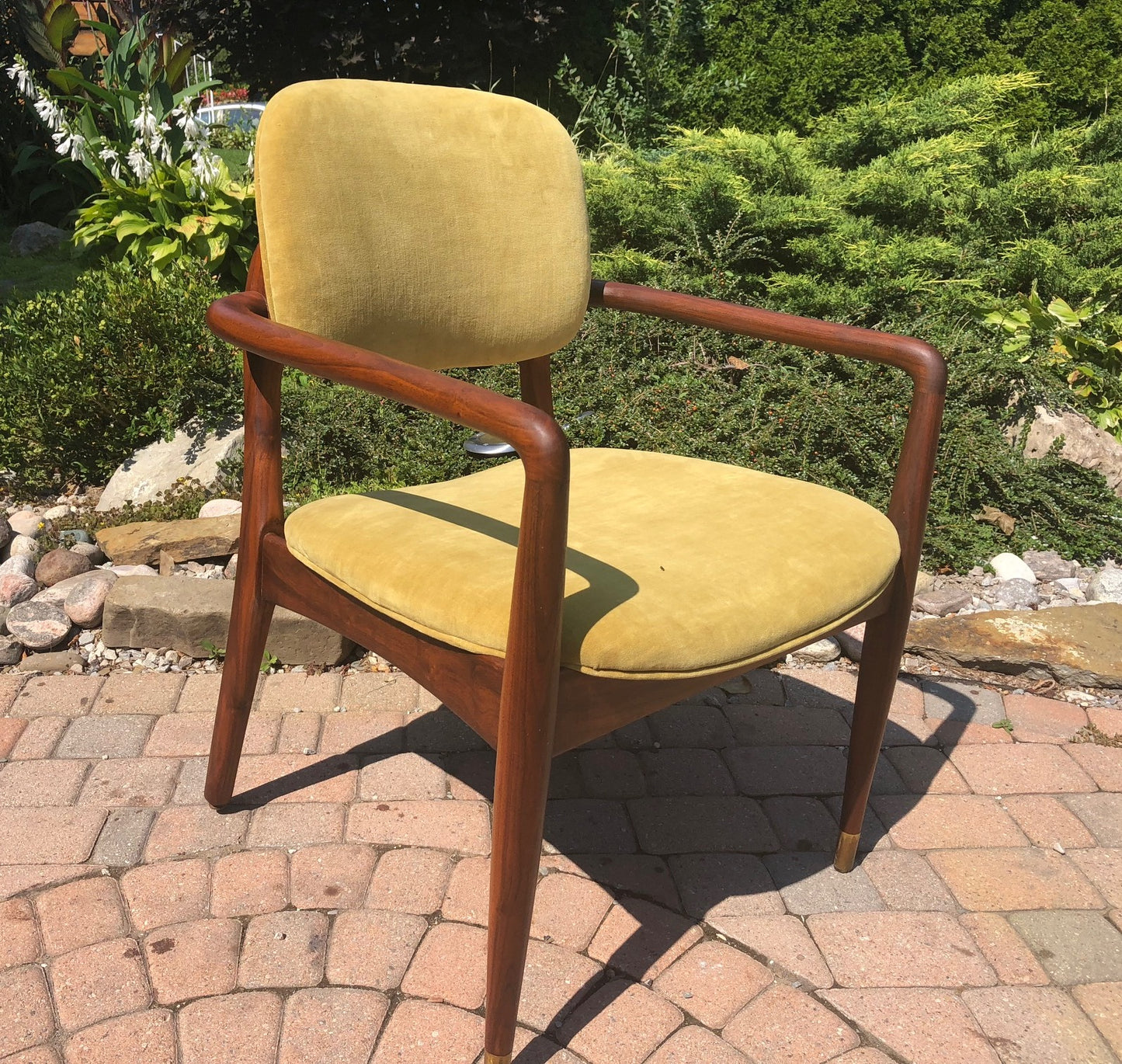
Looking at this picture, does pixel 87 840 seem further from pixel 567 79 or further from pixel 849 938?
pixel 567 79

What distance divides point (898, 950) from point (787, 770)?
19.5 inches

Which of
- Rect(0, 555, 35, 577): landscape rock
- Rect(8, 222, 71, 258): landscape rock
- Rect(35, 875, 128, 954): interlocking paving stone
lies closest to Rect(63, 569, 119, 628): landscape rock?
Rect(0, 555, 35, 577): landscape rock

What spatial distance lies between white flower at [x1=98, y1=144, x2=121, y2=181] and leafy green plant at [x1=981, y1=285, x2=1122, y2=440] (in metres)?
3.32

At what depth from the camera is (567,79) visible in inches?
241

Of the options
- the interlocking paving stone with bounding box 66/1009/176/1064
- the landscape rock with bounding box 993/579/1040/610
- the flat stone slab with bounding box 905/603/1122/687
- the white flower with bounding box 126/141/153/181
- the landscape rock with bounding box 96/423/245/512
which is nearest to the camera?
the interlocking paving stone with bounding box 66/1009/176/1064

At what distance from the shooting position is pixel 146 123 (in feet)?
12.9

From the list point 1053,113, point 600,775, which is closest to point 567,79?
point 1053,113

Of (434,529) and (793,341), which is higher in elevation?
(793,341)

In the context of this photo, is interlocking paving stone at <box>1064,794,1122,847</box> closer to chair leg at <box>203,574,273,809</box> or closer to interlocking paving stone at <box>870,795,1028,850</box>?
interlocking paving stone at <box>870,795,1028,850</box>

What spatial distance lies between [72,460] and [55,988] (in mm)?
2021

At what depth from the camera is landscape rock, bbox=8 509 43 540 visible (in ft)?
9.34

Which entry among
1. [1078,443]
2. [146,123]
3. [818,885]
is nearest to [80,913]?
[818,885]

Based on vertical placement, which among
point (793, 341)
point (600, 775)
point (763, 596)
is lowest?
point (600, 775)

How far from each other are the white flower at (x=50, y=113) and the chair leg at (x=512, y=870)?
12.1ft
